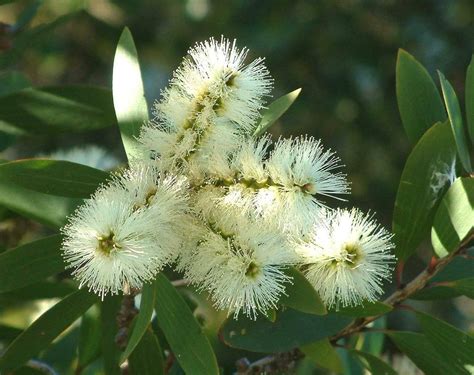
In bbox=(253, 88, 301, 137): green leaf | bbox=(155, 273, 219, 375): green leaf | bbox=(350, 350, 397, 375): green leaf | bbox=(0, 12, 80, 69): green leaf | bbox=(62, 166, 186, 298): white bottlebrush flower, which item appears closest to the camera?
bbox=(62, 166, 186, 298): white bottlebrush flower

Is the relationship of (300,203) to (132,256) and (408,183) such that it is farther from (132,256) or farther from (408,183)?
(408,183)

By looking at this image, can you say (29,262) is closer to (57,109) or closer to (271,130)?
(57,109)

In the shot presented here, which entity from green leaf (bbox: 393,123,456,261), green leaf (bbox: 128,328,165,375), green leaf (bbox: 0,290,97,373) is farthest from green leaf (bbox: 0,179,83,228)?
green leaf (bbox: 393,123,456,261)

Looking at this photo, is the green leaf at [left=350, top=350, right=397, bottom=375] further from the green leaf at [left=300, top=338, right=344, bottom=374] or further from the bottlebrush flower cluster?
the bottlebrush flower cluster

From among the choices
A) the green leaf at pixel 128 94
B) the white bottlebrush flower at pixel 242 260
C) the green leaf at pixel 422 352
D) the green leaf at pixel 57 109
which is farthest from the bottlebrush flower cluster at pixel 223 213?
the green leaf at pixel 57 109

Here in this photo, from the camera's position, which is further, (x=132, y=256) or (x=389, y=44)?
(x=389, y=44)

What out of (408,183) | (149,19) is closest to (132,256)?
(408,183)
